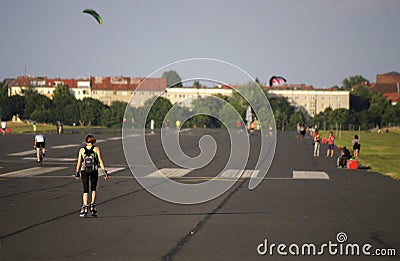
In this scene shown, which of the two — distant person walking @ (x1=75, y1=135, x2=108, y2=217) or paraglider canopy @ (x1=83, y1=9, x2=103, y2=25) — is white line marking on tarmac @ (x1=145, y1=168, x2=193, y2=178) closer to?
paraglider canopy @ (x1=83, y1=9, x2=103, y2=25)

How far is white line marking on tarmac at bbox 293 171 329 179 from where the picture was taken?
27.0 metres

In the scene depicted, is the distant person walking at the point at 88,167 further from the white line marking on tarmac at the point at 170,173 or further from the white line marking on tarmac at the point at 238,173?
the white line marking on tarmac at the point at 238,173

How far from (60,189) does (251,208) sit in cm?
704

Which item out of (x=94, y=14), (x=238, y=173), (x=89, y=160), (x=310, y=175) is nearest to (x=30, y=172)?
(x=94, y=14)

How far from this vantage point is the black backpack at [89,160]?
14352 mm

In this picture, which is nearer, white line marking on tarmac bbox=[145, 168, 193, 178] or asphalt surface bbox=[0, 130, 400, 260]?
asphalt surface bbox=[0, 130, 400, 260]

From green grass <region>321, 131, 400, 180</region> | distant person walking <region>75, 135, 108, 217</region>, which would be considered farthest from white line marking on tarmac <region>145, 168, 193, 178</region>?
distant person walking <region>75, 135, 108, 217</region>

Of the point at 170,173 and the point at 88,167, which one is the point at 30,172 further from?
the point at 88,167

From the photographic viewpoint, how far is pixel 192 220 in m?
14.1

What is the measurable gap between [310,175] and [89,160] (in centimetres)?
1545

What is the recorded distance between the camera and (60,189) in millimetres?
20625


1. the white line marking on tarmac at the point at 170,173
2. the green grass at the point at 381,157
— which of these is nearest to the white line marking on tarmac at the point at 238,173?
the white line marking on tarmac at the point at 170,173

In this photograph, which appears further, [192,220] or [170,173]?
[170,173]

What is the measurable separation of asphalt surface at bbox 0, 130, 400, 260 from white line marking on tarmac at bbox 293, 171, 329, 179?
190cm
